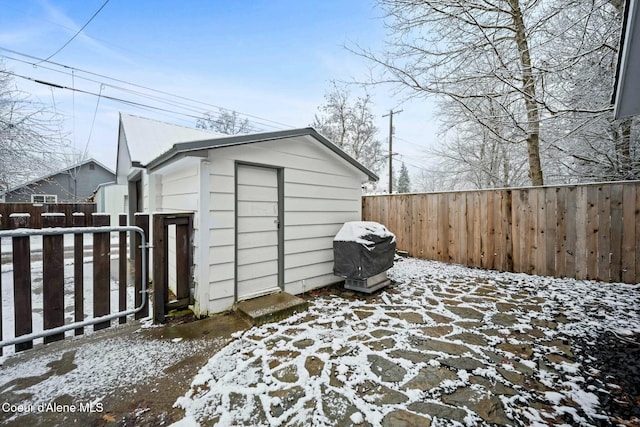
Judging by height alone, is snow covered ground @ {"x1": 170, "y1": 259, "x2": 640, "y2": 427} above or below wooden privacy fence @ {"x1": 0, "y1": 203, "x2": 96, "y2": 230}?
below

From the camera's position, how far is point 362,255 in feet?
13.1

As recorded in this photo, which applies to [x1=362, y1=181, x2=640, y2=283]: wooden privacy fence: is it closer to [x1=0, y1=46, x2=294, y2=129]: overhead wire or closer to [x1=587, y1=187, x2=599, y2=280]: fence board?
[x1=587, y1=187, x2=599, y2=280]: fence board

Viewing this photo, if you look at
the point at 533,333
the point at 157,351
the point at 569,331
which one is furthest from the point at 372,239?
the point at 157,351

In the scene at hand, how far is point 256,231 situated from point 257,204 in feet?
1.27

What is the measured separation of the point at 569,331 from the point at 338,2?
7700 mm

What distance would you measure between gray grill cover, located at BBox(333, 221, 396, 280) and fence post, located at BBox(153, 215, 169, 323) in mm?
2418

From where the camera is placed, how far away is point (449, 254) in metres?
6.07

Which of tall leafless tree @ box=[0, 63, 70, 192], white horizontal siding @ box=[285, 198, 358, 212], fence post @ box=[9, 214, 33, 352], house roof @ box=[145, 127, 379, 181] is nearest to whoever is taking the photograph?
fence post @ box=[9, 214, 33, 352]

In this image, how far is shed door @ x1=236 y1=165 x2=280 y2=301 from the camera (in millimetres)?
3523

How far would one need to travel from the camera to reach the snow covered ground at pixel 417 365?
Answer: 5.51ft

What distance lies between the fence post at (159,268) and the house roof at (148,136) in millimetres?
2351

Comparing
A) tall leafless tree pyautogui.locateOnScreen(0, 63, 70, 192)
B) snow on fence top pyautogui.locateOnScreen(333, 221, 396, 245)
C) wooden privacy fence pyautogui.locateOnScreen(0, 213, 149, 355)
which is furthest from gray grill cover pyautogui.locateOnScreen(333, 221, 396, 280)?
tall leafless tree pyautogui.locateOnScreen(0, 63, 70, 192)

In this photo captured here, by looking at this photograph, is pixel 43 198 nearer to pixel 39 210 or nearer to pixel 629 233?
pixel 39 210

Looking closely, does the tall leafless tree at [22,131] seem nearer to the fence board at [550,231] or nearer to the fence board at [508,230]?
the fence board at [508,230]
